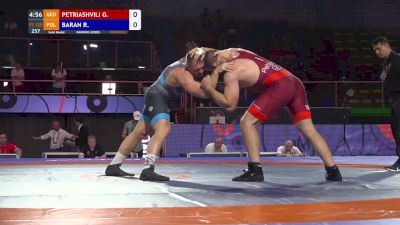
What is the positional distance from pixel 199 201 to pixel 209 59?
1344 millimetres

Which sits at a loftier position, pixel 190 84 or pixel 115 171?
pixel 190 84

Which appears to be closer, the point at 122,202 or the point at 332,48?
the point at 122,202

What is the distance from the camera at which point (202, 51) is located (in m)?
3.64

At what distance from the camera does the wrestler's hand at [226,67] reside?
3.67m

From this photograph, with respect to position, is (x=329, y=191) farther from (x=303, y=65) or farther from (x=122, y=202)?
(x=303, y=65)

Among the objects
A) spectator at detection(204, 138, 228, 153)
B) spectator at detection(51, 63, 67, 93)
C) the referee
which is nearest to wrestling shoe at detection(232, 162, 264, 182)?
the referee

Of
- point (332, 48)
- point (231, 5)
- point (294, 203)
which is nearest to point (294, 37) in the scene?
point (332, 48)

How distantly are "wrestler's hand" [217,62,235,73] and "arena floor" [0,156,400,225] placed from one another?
0.81 meters

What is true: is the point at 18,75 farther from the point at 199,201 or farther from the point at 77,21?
the point at 199,201

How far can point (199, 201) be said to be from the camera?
264cm

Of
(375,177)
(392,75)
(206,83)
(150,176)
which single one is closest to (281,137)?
(392,75)

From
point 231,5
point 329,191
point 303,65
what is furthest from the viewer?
point 231,5

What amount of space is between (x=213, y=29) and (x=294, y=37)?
9.77ft

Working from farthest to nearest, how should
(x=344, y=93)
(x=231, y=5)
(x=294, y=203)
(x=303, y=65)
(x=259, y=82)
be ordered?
(x=231, y=5) < (x=303, y=65) < (x=344, y=93) < (x=259, y=82) < (x=294, y=203)
